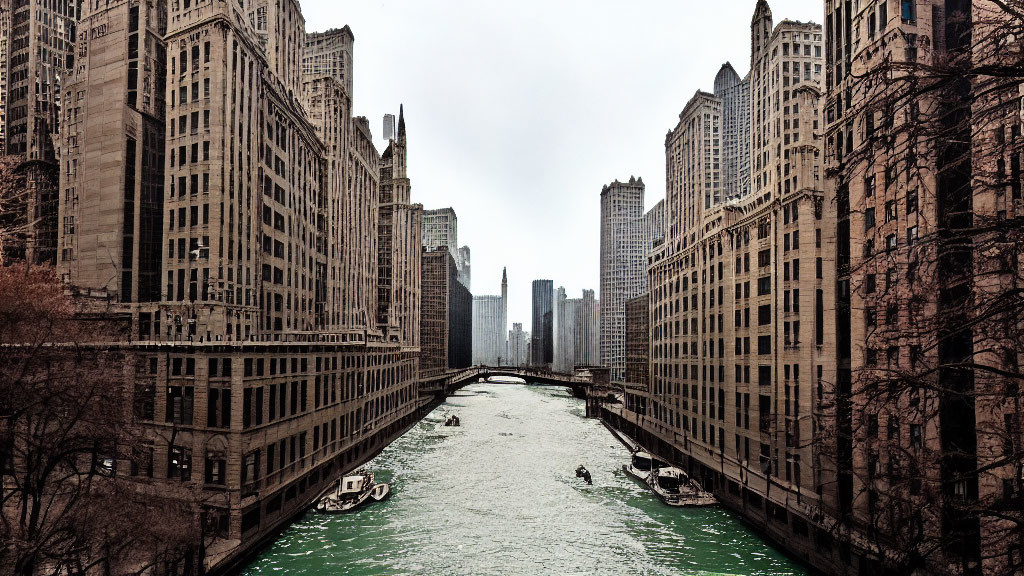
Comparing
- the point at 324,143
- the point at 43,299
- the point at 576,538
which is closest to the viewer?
the point at 43,299

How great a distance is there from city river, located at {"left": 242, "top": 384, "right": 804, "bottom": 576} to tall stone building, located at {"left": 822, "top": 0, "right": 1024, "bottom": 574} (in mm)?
11020

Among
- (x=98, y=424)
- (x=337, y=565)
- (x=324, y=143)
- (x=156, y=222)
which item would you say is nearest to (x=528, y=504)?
(x=337, y=565)

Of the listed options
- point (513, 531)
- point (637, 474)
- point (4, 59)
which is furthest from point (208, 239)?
point (4, 59)

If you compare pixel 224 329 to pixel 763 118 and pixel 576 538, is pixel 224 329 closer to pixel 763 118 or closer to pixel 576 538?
pixel 576 538

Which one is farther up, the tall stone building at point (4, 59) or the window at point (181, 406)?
the tall stone building at point (4, 59)

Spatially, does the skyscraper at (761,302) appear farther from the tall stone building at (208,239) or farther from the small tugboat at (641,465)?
the tall stone building at (208,239)

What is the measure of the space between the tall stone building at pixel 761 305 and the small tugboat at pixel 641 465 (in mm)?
3733

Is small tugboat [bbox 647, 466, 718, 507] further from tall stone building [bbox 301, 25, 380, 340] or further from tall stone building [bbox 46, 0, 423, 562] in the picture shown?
tall stone building [bbox 301, 25, 380, 340]

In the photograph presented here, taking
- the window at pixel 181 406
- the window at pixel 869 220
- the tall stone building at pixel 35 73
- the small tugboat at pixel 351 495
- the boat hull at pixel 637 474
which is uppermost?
the tall stone building at pixel 35 73

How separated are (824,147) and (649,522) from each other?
35685 mm

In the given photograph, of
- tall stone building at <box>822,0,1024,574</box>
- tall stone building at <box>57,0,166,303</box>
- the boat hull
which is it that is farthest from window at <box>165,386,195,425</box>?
the boat hull

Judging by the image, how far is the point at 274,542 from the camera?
42.1 meters

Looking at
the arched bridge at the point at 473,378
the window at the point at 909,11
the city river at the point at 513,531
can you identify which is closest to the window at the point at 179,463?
the city river at the point at 513,531

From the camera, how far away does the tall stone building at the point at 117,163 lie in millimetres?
52594
